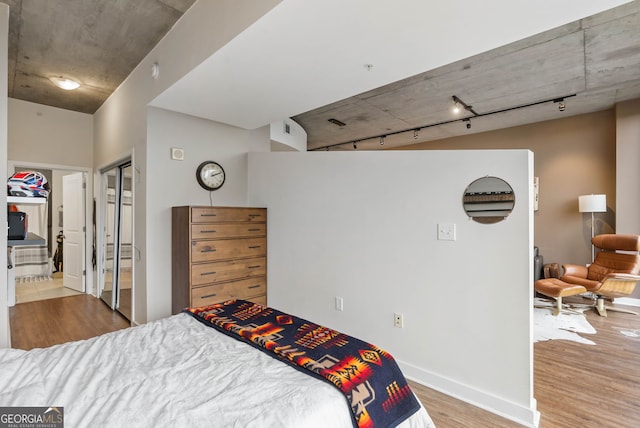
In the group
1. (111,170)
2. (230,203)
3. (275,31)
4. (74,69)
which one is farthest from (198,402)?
(111,170)

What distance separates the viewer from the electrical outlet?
8.54ft

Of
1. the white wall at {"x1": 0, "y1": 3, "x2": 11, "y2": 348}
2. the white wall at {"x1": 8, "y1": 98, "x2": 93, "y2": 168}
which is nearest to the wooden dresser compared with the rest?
the white wall at {"x1": 0, "y1": 3, "x2": 11, "y2": 348}

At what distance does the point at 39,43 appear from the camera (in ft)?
9.87

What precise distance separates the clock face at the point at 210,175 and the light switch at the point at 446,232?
250cm

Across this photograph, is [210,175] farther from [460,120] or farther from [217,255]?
[460,120]

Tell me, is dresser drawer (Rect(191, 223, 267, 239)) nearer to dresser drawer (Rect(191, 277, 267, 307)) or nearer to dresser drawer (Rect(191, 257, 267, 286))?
dresser drawer (Rect(191, 257, 267, 286))

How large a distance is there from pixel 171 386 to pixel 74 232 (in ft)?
17.3

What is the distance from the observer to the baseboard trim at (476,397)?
2023 mm

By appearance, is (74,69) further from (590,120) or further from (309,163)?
(590,120)

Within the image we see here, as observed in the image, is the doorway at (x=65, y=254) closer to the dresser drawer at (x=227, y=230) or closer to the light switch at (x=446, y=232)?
the dresser drawer at (x=227, y=230)

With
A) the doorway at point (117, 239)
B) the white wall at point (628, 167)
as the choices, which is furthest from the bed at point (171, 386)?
the white wall at point (628, 167)

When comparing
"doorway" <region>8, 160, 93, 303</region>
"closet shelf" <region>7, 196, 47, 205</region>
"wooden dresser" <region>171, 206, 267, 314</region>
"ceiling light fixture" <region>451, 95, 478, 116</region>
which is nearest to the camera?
"closet shelf" <region>7, 196, 47, 205</region>

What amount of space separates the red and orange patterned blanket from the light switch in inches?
47.1

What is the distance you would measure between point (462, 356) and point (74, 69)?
15.6ft
